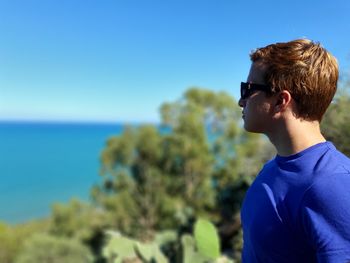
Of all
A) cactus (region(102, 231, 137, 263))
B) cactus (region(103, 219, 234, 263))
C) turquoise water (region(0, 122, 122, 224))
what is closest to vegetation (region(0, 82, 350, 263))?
turquoise water (region(0, 122, 122, 224))

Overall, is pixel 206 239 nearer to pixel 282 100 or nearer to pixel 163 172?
pixel 282 100

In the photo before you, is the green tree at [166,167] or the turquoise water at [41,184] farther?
the turquoise water at [41,184]

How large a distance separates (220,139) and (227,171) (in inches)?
71.0

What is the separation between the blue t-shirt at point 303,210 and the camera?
0.86m

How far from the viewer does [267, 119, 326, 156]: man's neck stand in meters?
1.02

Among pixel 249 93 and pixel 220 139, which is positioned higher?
pixel 249 93

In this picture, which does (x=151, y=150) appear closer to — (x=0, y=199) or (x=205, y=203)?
(x=205, y=203)

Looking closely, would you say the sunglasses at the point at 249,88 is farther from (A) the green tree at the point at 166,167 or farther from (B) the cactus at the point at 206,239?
(A) the green tree at the point at 166,167

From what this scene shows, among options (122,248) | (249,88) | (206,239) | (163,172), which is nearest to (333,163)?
(249,88)

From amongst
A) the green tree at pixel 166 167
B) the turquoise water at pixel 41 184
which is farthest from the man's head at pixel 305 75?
the turquoise water at pixel 41 184

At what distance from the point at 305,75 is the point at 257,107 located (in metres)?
0.17

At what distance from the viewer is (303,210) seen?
36.0 inches

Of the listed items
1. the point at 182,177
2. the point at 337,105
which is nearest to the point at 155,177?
the point at 182,177

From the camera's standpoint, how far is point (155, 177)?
18.8m
